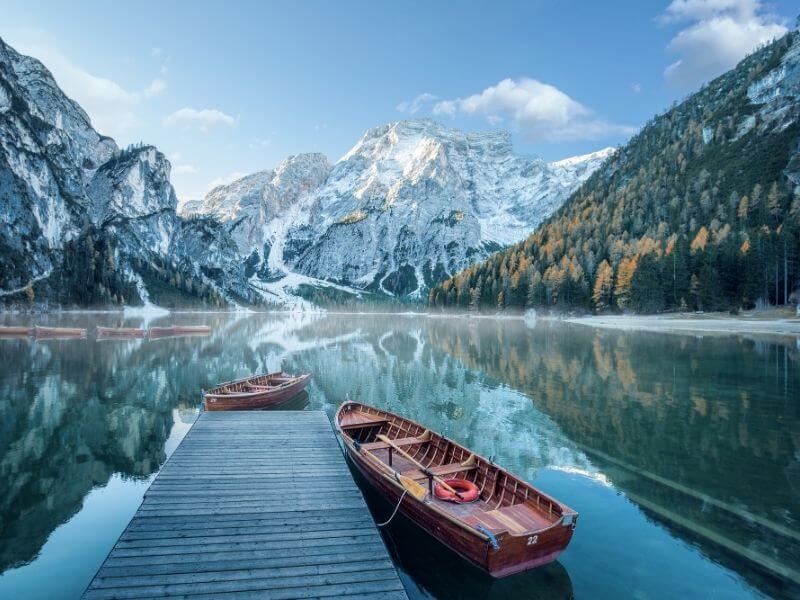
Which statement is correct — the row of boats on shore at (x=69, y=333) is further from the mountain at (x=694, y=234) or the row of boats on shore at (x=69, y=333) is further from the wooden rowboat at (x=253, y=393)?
the mountain at (x=694, y=234)

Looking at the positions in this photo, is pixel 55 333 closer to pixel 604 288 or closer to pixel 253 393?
pixel 253 393

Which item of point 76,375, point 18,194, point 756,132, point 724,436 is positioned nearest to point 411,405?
point 724,436

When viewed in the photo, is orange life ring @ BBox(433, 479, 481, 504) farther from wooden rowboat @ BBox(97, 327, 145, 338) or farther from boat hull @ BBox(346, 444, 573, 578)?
wooden rowboat @ BBox(97, 327, 145, 338)

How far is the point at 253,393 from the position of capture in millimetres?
28344

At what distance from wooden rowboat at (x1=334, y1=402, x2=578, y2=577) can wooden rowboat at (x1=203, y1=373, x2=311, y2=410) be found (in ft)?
35.7

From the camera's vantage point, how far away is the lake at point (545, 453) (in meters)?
12.4

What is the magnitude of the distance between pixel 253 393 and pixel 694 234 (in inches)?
5965

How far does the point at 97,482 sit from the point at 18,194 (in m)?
220

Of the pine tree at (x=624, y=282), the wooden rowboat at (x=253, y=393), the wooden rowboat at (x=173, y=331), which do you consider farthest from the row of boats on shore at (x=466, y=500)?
the pine tree at (x=624, y=282)

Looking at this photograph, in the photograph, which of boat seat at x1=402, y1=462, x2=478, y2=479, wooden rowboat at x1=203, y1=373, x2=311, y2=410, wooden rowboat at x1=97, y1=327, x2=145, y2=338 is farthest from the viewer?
wooden rowboat at x1=97, y1=327, x2=145, y2=338

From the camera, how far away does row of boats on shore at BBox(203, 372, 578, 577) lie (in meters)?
11.4

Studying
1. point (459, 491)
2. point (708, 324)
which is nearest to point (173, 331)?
point (459, 491)

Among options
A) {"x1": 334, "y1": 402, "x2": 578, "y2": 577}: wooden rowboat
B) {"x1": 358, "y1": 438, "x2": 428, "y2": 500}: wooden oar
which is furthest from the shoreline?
{"x1": 358, "y1": 438, "x2": 428, "y2": 500}: wooden oar

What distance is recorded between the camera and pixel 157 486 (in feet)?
49.8
